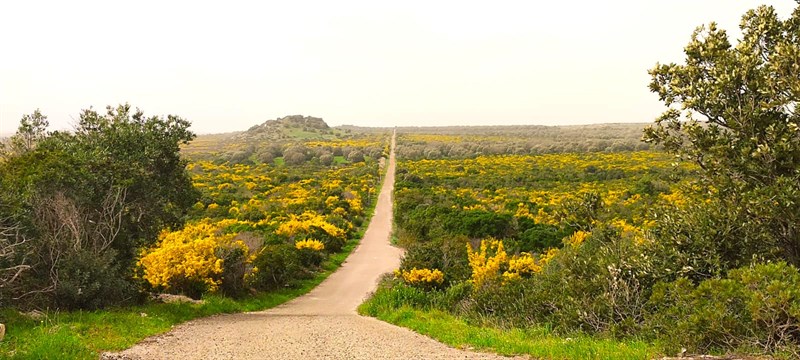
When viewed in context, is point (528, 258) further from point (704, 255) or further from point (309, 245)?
point (309, 245)

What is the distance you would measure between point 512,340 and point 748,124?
229 inches

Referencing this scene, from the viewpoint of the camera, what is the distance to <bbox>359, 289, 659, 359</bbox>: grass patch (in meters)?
7.95

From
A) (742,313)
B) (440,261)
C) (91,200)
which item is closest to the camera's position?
(742,313)

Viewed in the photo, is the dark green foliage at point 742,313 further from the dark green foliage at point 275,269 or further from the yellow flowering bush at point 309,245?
the yellow flowering bush at point 309,245

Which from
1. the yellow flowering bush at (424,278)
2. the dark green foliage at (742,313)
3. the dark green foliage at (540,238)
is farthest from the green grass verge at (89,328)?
the dark green foliage at (540,238)

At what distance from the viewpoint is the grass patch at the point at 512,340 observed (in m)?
7.95

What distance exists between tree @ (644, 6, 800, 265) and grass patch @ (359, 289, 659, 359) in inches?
132

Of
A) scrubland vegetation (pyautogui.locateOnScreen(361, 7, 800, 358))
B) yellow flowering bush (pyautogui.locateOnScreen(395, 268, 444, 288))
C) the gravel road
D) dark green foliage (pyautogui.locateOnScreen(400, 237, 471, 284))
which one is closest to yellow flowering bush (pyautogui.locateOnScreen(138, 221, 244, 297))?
the gravel road

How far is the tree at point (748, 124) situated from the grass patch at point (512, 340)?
11.0ft

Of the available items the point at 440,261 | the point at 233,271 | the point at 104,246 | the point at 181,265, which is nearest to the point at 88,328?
the point at 104,246

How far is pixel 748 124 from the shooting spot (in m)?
9.10

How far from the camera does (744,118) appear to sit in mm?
9055

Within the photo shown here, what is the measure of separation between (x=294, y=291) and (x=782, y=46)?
57.1ft

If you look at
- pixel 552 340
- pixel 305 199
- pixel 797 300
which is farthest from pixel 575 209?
pixel 305 199
